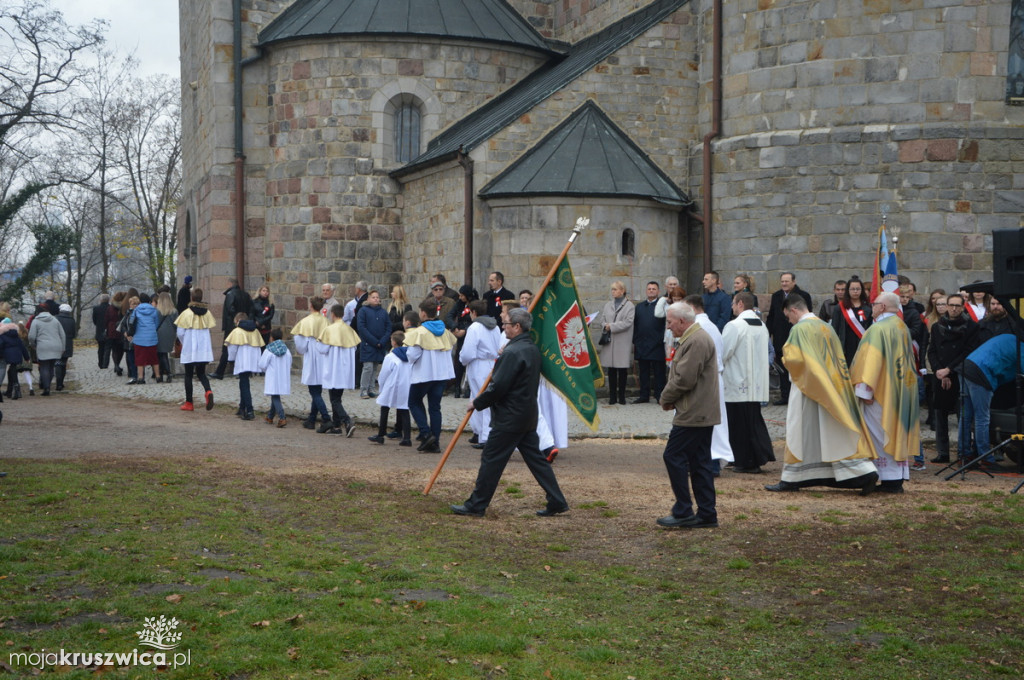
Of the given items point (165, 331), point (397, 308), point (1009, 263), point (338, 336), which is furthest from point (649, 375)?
point (165, 331)

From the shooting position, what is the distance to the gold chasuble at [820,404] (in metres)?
10.0

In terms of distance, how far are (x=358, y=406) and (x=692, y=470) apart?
8.79 metres

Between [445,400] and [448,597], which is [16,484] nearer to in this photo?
[448,597]

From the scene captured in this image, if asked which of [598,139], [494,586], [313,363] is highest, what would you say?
[598,139]

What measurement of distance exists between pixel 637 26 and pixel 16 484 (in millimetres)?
14452

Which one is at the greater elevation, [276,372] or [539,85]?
[539,85]

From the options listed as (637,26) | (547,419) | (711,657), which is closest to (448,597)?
(711,657)

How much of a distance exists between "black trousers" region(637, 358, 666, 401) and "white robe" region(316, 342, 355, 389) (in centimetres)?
472

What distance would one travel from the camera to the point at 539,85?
70.2 feet

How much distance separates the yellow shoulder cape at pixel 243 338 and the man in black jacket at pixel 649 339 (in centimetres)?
550

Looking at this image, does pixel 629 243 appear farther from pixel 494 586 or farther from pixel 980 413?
pixel 494 586

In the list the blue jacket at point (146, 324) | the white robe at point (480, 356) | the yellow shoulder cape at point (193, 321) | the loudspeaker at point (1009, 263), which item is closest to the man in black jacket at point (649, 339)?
the white robe at point (480, 356)

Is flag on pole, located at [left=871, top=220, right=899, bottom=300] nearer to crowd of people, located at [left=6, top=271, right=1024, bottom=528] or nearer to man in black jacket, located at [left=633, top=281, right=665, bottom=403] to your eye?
crowd of people, located at [left=6, top=271, right=1024, bottom=528]

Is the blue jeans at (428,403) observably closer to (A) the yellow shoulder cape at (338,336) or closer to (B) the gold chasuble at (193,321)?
(A) the yellow shoulder cape at (338,336)
